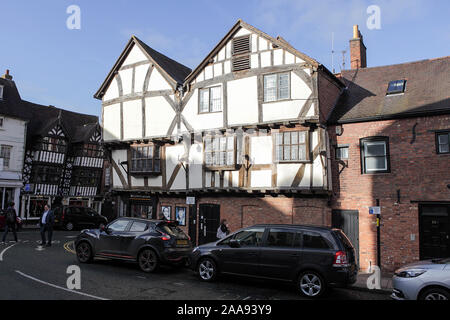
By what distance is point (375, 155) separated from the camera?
13.2 m

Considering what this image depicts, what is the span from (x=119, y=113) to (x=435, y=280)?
16.5 meters

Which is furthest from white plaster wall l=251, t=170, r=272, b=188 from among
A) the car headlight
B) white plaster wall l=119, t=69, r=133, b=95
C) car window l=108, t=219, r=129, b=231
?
white plaster wall l=119, t=69, r=133, b=95

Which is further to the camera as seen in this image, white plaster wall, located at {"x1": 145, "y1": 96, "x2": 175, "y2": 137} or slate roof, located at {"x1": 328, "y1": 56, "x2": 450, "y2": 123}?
white plaster wall, located at {"x1": 145, "y1": 96, "x2": 175, "y2": 137}

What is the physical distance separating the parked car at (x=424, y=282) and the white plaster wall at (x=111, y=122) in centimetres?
1543

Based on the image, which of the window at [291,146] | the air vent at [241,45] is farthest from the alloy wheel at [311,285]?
the air vent at [241,45]

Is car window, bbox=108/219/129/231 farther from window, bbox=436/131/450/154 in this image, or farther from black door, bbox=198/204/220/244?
window, bbox=436/131/450/154

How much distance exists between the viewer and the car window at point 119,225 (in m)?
11.3

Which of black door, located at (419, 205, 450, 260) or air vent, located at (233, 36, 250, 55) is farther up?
air vent, located at (233, 36, 250, 55)

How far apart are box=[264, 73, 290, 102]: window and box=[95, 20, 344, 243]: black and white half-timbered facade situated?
4 cm

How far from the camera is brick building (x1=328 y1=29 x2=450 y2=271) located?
12.0 metres

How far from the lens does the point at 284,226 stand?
29.7ft

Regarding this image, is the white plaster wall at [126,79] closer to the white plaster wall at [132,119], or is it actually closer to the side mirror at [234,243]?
the white plaster wall at [132,119]

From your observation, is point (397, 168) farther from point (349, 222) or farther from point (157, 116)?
point (157, 116)
